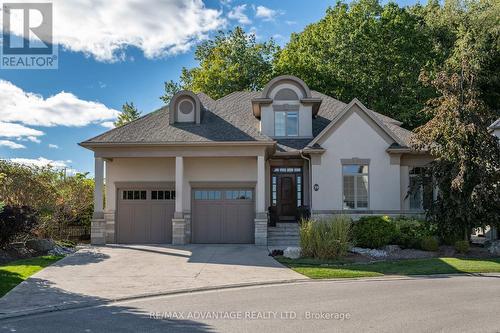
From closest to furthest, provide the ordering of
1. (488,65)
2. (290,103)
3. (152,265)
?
(152,265) → (290,103) → (488,65)

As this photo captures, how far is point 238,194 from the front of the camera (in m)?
20.0

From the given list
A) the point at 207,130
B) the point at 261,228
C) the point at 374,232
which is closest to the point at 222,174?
the point at 207,130

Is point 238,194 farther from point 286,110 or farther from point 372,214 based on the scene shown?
point 372,214

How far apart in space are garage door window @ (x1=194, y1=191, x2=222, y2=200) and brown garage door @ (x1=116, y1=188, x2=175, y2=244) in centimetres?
107

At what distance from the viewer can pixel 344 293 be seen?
33.4 feet

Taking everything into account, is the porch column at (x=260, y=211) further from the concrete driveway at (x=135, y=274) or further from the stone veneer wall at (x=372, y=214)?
the stone veneer wall at (x=372, y=214)

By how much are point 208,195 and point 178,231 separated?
2.32 meters

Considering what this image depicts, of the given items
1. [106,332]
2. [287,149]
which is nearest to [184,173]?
[287,149]

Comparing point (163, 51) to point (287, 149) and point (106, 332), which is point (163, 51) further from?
point (106, 332)

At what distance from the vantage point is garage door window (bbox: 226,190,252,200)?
65.6 ft

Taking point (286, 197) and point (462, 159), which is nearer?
point (462, 159)

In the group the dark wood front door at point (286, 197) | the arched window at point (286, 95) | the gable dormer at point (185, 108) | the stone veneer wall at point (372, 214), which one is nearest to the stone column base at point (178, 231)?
the gable dormer at point (185, 108)

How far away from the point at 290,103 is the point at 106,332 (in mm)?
16107

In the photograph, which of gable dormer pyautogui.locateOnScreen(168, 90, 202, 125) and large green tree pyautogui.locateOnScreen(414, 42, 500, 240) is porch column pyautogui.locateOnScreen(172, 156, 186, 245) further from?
large green tree pyautogui.locateOnScreen(414, 42, 500, 240)
